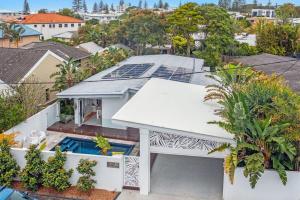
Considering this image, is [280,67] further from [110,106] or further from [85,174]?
[85,174]

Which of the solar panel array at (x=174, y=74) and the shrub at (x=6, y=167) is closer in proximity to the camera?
the shrub at (x=6, y=167)

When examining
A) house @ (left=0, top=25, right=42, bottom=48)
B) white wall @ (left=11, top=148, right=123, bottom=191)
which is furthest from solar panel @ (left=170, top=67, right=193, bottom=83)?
house @ (left=0, top=25, right=42, bottom=48)

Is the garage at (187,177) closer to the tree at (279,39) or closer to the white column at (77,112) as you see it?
the white column at (77,112)

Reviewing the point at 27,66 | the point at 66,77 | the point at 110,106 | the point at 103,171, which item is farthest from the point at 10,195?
the point at 27,66

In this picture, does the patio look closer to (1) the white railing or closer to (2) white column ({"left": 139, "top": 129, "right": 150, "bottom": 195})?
(1) the white railing

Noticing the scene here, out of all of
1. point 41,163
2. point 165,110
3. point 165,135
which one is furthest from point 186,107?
point 41,163

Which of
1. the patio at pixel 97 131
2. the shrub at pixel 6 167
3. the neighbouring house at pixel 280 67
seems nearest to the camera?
the shrub at pixel 6 167

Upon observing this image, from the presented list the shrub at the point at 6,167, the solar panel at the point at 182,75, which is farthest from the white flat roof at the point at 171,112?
the shrub at the point at 6,167
